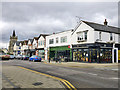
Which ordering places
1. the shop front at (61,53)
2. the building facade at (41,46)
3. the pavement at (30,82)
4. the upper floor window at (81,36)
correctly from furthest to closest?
1. the building facade at (41,46)
2. the shop front at (61,53)
3. the upper floor window at (81,36)
4. the pavement at (30,82)

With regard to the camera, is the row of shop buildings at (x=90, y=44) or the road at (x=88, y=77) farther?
the row of shop buildings at (x=90, y=44)

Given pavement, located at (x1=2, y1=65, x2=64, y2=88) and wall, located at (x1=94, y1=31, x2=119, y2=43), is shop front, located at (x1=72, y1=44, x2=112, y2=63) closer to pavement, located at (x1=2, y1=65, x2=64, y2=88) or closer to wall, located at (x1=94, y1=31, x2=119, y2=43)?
wall, located at (x1=94, y1=31, x2=119, y2=43)

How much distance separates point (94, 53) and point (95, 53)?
20cm

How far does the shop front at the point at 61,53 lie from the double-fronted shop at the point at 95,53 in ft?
11.4

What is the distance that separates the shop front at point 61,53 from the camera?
3321 centimetres

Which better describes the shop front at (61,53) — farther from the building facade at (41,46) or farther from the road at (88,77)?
the road at (88,77)

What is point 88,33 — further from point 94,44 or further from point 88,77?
point 88,77

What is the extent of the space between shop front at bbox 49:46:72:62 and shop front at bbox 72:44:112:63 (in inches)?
149

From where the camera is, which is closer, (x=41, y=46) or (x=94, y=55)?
(x=94, y=55)

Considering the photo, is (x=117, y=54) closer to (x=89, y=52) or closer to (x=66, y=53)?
(x=89, y=52)

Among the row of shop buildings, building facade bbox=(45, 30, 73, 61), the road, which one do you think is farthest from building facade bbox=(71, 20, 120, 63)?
the road

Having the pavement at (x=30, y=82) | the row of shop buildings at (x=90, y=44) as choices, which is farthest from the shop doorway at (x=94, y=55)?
the pavement at (x=30, y=82)

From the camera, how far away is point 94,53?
2733cm

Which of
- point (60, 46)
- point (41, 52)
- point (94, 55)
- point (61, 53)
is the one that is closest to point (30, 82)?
point (94, 55)
